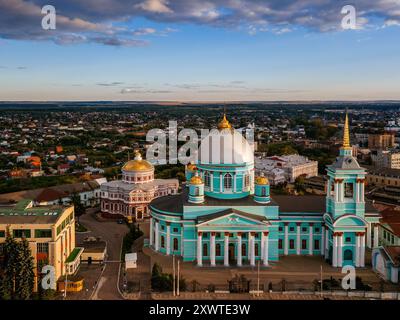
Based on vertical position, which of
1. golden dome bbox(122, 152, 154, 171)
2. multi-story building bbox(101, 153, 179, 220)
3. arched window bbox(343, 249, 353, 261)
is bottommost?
arched window bbox(343, 249, 353, 261)

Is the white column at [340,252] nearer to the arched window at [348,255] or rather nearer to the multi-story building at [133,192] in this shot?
the arched window at [348,255]

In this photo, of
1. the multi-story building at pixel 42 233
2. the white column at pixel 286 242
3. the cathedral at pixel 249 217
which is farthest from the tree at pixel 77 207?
the white column at pixel 286 242

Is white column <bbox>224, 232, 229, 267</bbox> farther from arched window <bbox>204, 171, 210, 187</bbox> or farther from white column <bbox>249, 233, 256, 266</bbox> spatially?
arched window <bbox>204, 171, 210, 187</bbox>

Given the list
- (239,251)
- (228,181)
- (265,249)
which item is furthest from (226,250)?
(228,181)

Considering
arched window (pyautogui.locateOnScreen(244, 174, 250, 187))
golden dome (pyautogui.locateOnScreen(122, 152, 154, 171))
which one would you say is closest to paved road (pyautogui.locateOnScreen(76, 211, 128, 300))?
golden dome (pyautogui.locateOnScreen(122, 152, 154, 171))

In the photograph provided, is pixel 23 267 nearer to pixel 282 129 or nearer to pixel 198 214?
pixel 198 214

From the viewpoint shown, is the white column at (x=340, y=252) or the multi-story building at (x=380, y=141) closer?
the white column at (x=340, y=252)
